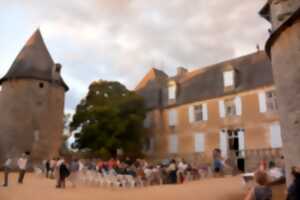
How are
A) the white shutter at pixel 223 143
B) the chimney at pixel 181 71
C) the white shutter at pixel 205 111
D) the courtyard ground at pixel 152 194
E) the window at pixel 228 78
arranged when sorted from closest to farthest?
the courtyard ground at pixel 152 194 < the white shutter at pixel 223 143 < the window at pixel 228 78 < the white shutter at pixel 205 111 < the chimney at pixel 181 71

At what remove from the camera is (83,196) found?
9.29 meters

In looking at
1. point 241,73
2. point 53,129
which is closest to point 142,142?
point 53,129

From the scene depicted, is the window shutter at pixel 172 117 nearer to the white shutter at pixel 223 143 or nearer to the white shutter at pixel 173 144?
the white shutter at pixel 173 144

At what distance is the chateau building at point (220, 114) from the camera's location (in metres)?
17.5

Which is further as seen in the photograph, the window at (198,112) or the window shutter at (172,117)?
the window shutter at (172,117)

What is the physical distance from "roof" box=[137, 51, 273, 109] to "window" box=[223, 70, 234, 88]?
0.33 metres

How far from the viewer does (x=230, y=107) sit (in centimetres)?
1939

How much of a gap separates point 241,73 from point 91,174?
12.3 m

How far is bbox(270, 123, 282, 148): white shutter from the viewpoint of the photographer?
16625mm

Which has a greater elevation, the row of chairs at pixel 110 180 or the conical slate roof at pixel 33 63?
the conical slate roof at pixel 33 63

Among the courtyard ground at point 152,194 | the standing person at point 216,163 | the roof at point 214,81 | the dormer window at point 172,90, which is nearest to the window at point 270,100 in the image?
the roof at point 214,81

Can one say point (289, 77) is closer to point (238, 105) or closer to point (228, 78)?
point (238, 105)

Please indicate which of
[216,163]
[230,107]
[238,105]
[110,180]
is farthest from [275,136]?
[110,180]

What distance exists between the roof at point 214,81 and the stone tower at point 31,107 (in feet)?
24.8
